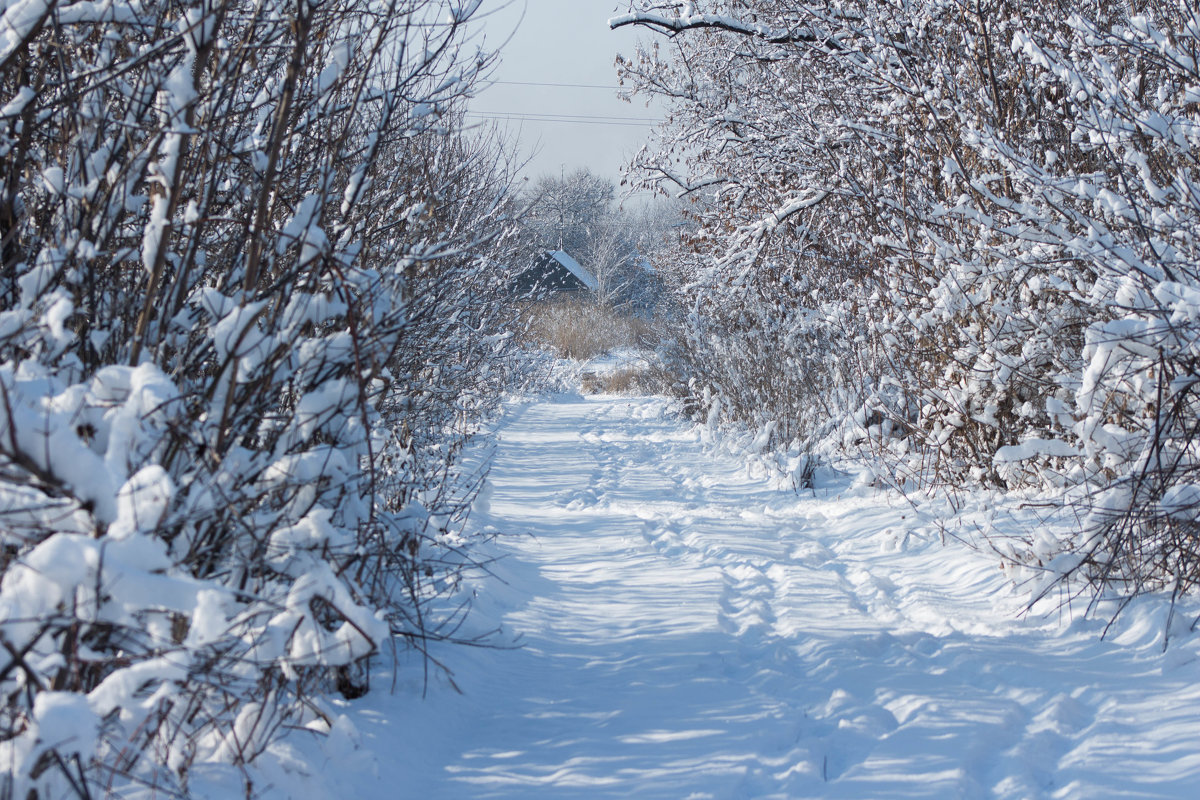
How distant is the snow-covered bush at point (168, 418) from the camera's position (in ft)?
4.65

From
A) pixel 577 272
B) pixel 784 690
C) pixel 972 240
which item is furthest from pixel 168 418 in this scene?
pixel 577 272

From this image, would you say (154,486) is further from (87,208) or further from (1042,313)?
(1042,313)

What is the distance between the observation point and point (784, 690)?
3.05 m

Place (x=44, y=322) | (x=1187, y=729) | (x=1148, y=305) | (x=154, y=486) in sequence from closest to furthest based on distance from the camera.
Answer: (x=154, y=486)
(x=44, y=322)
(x=1187, y=729)
(x=1148, y=305)

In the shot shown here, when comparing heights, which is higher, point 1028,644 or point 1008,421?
point 1008,421

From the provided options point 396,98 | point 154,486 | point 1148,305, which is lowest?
point 154,486

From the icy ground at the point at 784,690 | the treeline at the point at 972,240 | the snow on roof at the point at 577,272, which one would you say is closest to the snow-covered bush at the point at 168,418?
the icy ground at the point at 784,690

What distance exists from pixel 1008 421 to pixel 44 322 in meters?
5.31

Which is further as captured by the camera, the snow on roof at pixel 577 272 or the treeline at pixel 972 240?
the snow on roof at pixel 577 272

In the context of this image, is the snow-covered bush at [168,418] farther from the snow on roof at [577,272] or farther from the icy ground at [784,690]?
the snow on roof at [577,272]

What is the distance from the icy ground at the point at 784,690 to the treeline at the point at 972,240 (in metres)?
0.56

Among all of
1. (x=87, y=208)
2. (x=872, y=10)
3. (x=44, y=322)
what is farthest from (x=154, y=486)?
(x=872, y=10)

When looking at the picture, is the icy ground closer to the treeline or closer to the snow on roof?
the treeline

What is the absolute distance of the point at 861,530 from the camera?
17.6 feet
